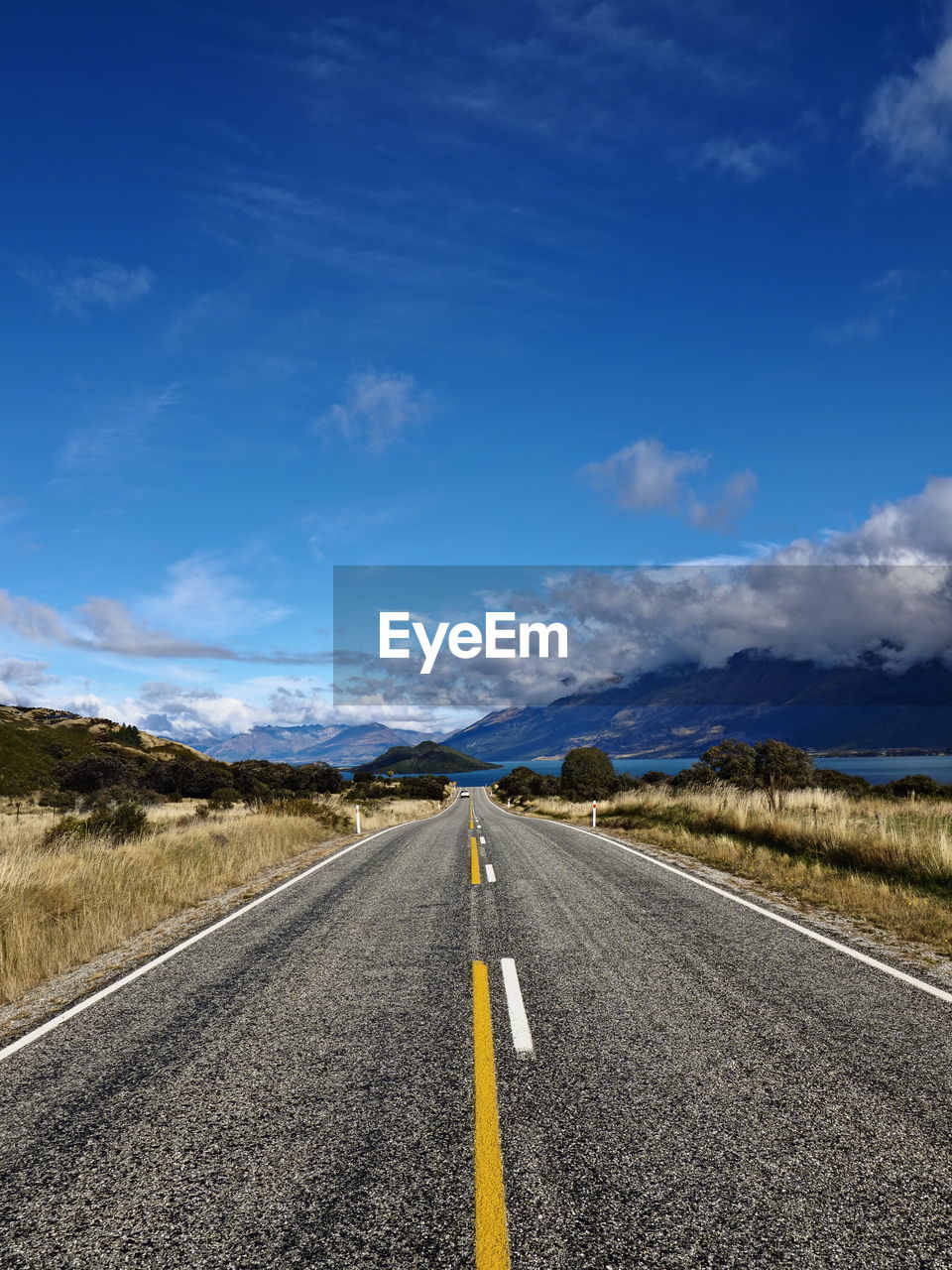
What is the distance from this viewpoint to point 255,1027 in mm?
5438

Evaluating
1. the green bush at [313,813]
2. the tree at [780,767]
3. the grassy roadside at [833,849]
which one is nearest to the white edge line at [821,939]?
the grassy roadside at [833,849]

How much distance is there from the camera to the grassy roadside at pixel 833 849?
8.98 m

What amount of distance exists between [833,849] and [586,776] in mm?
47240

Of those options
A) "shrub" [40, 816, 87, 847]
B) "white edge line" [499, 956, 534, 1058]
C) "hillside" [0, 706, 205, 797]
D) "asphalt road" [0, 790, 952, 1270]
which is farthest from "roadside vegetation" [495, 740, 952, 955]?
"hillside" [0, 706, 205, 797]

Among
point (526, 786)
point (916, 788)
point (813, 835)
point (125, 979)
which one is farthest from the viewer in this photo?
point (526, 786)

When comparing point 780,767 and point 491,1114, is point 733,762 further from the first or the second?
point 491,1114

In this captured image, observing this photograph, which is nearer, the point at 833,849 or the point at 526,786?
the point at 833,849

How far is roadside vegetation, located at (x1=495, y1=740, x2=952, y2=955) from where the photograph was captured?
373 inches

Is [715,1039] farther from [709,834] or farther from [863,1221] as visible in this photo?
[709,834]

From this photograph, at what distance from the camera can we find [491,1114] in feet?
12.8

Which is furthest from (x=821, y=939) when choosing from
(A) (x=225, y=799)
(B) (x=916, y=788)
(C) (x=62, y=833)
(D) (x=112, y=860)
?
(A) (x=225, y=799)

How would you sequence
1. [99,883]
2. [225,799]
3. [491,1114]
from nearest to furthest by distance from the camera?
[491,1114] < [99,883] < [225,799]

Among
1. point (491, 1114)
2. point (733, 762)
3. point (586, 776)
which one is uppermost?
point (733, 762)

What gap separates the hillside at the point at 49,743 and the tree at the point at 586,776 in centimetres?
3908
